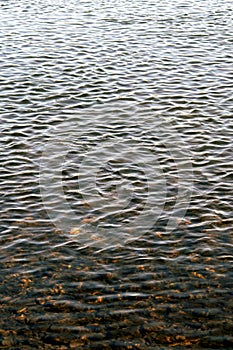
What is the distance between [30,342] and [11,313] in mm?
1521

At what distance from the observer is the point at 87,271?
64.3 ft

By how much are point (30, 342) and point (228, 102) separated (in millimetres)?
21402

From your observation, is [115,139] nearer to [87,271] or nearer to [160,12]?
[87,271]

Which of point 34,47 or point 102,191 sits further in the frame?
point 34,47

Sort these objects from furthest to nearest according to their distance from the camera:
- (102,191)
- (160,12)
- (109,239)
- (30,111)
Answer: (160,12) → (30,111) → (102,191) → (109,239)

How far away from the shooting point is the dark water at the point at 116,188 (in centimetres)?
1742

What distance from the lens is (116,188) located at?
2508 cm

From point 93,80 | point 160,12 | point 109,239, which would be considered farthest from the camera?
point 160,12

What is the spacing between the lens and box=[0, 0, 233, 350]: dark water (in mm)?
17422

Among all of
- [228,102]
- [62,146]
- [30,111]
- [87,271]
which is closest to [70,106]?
[30,111]

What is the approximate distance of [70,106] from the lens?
32969mm

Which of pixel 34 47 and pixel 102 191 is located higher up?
pixel 34 47

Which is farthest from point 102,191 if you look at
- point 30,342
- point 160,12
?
point 160,12

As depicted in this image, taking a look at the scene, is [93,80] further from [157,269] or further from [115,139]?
[157,269]
